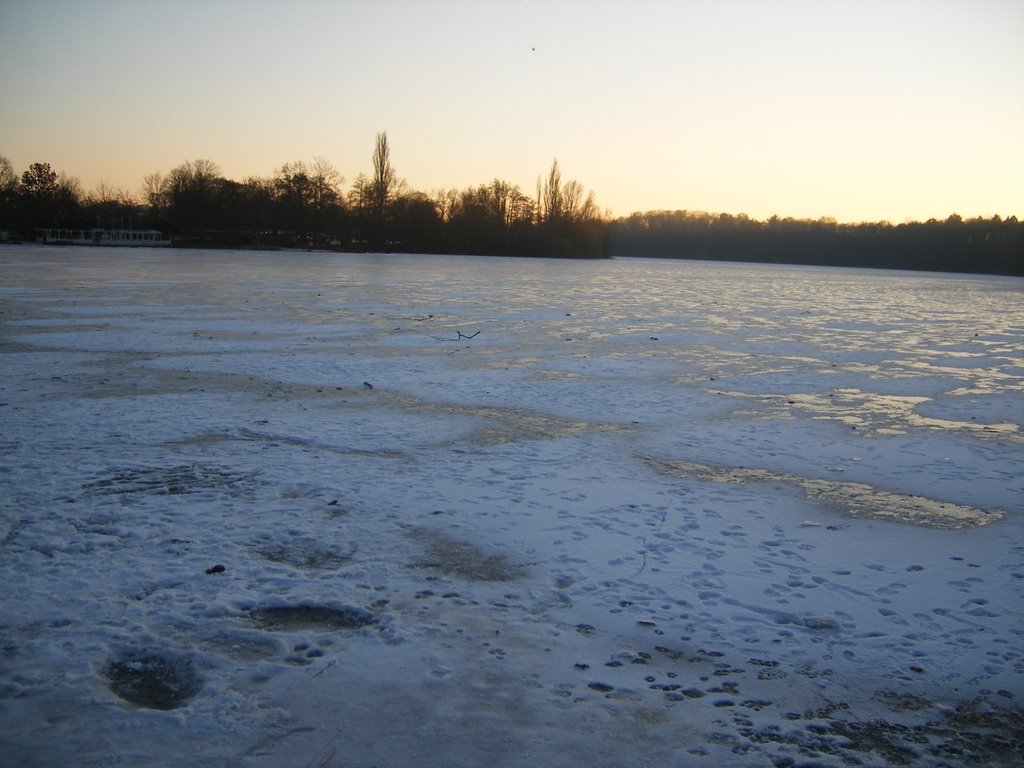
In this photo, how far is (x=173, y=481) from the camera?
618 centimetres

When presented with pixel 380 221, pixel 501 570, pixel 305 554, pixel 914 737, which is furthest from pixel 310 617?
pixel 380 221

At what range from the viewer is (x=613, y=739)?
3178mm

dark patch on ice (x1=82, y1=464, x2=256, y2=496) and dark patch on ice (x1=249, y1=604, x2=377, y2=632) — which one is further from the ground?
dark patch on ice (x1=82, y1=464, x2=256, y2=496)

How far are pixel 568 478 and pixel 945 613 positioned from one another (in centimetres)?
307

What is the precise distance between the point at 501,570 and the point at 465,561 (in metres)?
0.26

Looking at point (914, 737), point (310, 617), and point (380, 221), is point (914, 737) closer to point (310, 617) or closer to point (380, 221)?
point (310, 617)

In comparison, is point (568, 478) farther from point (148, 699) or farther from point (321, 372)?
point (321, 372)

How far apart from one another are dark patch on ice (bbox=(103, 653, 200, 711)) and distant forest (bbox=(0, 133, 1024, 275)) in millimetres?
84833

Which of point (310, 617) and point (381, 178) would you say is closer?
point (310, 617)

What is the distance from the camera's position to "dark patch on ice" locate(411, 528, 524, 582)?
15.5 feet

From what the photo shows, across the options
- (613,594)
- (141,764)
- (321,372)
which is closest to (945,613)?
(613,594)

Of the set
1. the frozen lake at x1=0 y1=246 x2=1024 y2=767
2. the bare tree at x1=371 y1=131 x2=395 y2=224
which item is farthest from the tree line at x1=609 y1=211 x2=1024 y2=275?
the frozen lake at x1=0 y1=246 x2=1024 y2=767

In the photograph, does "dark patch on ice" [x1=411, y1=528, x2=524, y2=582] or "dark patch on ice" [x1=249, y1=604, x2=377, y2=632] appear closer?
"dark patch on ice" [x1=249, y1=604, x2=377, y2=632]

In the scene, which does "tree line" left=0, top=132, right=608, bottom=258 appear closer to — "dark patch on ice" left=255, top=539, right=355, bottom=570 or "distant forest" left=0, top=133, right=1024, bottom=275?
"distant forest" left=0, top=133, right=1024, bottom=275
